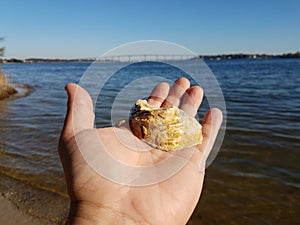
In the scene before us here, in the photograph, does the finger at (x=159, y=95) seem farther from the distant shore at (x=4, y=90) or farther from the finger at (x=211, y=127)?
the distant shore at (x=4, y=90)

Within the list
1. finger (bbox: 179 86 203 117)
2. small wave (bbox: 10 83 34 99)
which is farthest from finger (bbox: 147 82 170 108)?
small wave (bbox: 10 83 34 99)

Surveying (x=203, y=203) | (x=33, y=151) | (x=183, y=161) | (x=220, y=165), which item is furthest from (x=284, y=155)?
(x=33, y=151)

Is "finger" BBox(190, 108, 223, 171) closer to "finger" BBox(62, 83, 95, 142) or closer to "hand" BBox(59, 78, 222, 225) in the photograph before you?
"hand" BBox(59, 78, 222, 225)

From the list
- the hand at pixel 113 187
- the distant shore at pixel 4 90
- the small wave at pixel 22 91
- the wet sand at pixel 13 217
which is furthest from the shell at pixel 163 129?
the small wave at pixel 22 91

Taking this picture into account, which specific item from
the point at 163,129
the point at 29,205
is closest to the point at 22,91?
the point at 29,205

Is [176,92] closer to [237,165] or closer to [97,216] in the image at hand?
[97,216]

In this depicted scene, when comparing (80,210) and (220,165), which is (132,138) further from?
(220,165)
